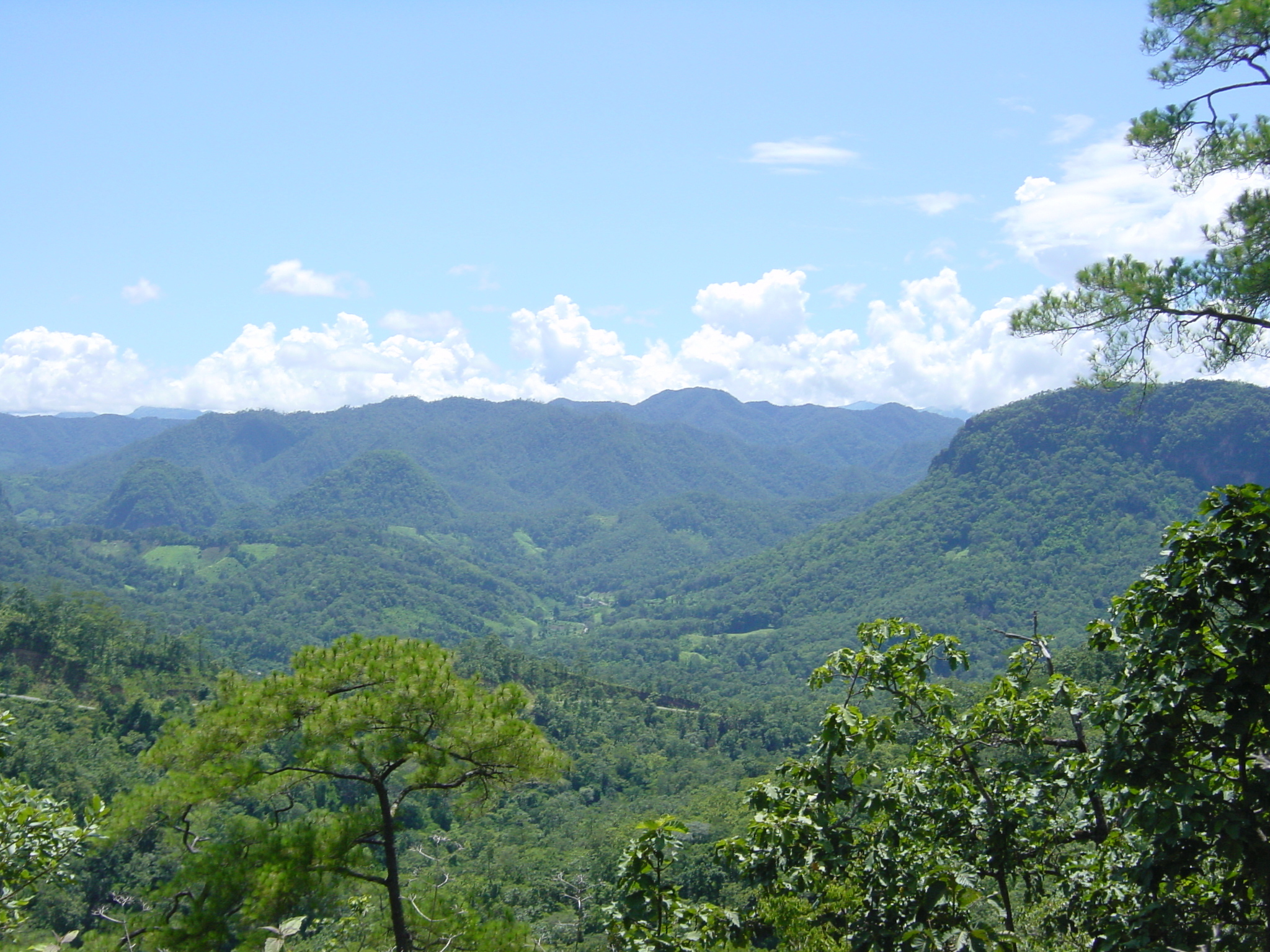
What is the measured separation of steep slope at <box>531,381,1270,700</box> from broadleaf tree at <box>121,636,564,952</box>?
105 meters

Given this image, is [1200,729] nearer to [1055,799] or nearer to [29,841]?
[1055,799]

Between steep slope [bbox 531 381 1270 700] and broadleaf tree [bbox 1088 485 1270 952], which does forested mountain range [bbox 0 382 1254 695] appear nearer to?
steep slope [bbox 531 381 1270 700]

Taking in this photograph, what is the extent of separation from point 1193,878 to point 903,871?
5.05 ft

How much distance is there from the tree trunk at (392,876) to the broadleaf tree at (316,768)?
0.02 metres

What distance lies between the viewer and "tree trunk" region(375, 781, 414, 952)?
7.98m

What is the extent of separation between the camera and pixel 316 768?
8156 mm

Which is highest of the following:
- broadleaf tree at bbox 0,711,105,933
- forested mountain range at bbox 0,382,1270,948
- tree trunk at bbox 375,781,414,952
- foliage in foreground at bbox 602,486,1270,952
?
foliage in foreground at bbox 602,486,1270,952

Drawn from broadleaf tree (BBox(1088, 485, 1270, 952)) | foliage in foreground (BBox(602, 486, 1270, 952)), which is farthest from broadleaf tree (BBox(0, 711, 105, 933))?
broadleaf tree (BBox(1088, 485, 1270, 952))

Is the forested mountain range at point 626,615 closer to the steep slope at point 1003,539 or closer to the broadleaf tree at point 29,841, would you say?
the steep slope at point 1003,539

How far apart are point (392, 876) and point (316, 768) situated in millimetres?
1370

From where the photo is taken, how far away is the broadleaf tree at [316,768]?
766cm

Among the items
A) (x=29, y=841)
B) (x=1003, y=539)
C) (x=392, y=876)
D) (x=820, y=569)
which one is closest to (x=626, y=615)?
(x=820, y=569)

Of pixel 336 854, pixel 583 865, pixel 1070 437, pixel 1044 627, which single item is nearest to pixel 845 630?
pixel 1044 627

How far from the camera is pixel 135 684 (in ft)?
185
